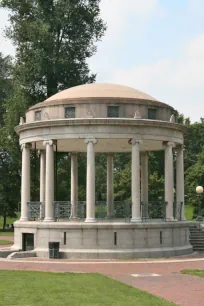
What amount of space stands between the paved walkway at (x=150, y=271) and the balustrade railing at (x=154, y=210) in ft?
16.5

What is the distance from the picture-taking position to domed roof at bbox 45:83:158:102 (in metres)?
35.7

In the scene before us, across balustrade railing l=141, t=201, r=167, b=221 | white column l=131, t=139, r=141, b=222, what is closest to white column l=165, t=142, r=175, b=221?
balustrade railing l=141, t=201, r=167, b=221

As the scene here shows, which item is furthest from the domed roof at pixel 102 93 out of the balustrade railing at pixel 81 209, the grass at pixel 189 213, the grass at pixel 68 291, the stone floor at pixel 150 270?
the grass at pixel 189 213

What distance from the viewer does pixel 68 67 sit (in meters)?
54.2

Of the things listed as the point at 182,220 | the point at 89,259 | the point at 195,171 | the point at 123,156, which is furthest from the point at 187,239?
the point at 123,156

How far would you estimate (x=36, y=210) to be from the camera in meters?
37.9

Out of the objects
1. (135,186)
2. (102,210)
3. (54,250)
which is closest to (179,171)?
(135,186)

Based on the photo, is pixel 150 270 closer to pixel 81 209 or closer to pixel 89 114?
pixel 89 114

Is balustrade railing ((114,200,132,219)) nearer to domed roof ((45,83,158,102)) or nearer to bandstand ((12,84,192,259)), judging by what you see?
bandstand ((12,84,192,259))

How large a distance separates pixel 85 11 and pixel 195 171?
25748 millimetres

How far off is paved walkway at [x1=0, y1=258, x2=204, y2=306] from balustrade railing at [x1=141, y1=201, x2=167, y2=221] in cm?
502

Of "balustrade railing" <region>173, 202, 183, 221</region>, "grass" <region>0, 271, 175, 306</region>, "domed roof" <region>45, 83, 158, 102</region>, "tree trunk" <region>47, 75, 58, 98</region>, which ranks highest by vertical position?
"tree trunk" <region>47, 75, 58, 98</region>

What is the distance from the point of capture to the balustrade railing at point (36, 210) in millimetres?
37719

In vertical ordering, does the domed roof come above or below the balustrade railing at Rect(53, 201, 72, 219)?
above
